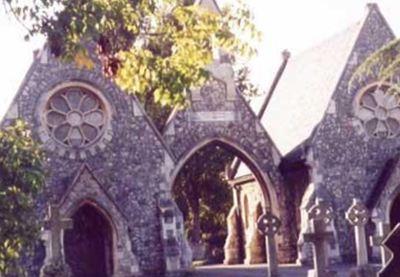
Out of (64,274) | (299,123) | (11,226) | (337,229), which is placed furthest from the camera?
(299,123)

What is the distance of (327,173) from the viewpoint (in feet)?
93.7

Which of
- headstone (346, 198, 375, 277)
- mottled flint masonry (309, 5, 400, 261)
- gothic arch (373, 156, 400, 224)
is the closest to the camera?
headstone (346, 198, 375, 277)

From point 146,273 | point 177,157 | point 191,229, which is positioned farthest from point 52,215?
point 191,229

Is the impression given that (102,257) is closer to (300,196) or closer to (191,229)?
(300,196)

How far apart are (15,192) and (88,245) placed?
12.0 m

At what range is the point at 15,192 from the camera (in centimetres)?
1436

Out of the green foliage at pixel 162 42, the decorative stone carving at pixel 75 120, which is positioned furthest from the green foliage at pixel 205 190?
the green foliage at pixel 162 42

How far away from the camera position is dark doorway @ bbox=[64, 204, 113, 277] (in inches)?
1018

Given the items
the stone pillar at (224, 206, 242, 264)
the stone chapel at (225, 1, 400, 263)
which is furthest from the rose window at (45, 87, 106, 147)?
the stone pillar at (224, 206, 242, 264)

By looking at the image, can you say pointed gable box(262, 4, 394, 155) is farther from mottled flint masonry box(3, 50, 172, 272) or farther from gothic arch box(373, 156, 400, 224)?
mottled flint masonry box(3, 50, 172, 272)

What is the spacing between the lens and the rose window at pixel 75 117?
84.2 ft

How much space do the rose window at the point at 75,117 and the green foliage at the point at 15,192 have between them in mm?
10402

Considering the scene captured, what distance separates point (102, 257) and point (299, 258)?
670 cm

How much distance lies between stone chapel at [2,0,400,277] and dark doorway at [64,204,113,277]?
0.11ft
